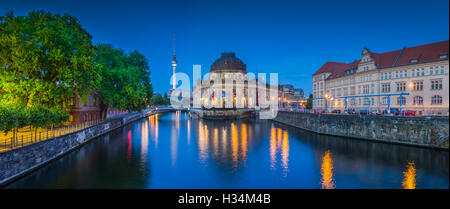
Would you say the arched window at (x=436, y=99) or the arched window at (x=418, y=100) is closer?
the arched window at (x=436, y=99)

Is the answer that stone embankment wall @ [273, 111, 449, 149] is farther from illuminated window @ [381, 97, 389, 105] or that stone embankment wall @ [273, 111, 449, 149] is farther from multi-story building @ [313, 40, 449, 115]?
illuminated window @ [381, 97, 389, 105]

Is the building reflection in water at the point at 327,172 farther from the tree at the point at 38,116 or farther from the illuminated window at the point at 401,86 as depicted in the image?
the illuminated window at the point at 401,86

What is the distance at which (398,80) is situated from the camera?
163 feet

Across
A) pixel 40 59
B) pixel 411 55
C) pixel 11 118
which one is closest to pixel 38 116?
pixel 11 118

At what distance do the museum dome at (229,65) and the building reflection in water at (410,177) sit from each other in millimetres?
97015

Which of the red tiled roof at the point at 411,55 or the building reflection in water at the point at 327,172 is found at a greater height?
the red tiled roof at the point at 411,55

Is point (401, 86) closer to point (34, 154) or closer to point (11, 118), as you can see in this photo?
point (34, 154)

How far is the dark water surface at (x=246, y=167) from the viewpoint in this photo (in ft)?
56.6

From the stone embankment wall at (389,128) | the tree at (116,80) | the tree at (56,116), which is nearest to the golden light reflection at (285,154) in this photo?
the stone embankment wall at (389,128)

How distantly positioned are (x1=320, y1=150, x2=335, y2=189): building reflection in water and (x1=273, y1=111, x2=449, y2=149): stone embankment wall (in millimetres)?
9456

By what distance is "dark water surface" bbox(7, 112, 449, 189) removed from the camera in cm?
1725
